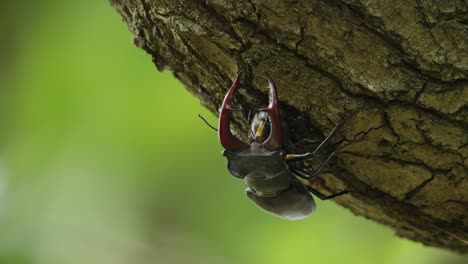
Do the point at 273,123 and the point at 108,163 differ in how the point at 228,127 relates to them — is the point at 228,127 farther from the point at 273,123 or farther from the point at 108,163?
the point at 108,163

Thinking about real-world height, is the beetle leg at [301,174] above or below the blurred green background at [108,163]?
below

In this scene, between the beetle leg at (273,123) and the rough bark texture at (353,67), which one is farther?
the beetle leg at (273,123)

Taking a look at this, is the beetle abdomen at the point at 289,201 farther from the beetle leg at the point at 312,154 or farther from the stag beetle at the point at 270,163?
the beetle leg at the point at 312,154

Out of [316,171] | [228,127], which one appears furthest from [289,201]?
[228,127]

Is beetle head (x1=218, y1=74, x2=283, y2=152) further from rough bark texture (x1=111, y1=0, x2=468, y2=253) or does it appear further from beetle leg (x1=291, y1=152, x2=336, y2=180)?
beetle leg (x1=291, y1=152, x2=336, y2=180)

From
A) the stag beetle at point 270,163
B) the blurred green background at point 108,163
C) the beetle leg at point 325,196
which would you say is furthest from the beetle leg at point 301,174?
the blurred green background at point 108,163

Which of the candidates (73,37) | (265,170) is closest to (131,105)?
(73,37)

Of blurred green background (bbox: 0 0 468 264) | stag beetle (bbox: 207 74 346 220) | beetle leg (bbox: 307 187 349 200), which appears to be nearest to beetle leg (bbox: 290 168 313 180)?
stag beetle (bbox: 207 74 346 220)
